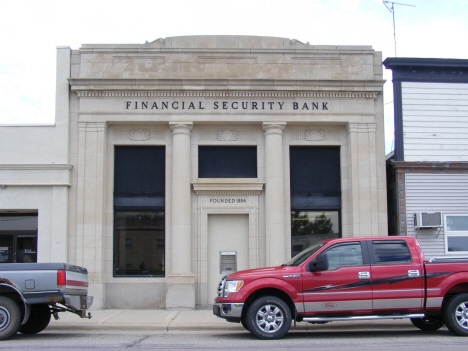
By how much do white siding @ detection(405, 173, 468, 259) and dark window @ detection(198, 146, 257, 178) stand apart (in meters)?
4.73

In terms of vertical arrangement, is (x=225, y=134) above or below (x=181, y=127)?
below

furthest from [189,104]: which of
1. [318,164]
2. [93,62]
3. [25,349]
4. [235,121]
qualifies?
[25,349]

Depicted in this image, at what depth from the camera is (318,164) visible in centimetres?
1784

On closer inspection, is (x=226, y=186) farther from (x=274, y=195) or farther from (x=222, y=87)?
(x=222, y=87)

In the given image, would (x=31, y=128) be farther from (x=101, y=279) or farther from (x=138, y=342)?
(x=138, y=342)

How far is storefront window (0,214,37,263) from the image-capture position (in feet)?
56.5

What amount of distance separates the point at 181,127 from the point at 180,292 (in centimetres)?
481

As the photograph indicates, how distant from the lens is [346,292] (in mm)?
11047

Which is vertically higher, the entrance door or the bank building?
the bank building

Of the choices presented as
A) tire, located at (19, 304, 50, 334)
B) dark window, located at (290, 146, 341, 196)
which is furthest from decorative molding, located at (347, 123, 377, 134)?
tire, located at (19, 304, 50, 334)

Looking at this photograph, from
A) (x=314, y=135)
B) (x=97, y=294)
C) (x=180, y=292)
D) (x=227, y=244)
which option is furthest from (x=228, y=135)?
(x=97, y=294)

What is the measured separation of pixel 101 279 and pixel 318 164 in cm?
730

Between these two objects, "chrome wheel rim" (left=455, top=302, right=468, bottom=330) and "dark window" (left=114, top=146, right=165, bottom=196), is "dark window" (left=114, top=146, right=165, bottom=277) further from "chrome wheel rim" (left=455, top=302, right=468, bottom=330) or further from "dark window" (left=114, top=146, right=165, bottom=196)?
"chrome wheel rim" (left=455, top=302, right=468, bottom=330)

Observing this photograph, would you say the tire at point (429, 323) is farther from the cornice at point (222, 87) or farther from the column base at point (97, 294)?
the column base at point (97, 294)
